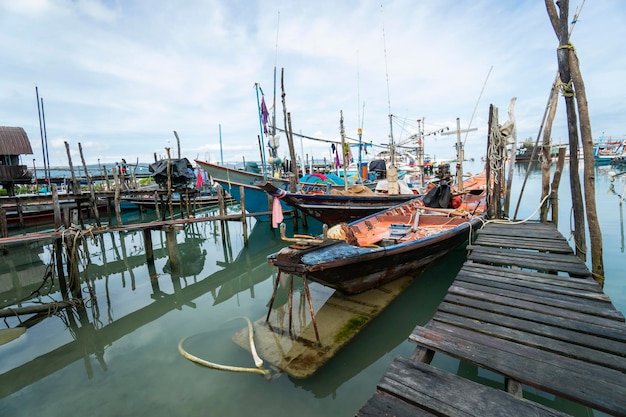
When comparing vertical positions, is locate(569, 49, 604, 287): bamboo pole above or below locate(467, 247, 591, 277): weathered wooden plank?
above

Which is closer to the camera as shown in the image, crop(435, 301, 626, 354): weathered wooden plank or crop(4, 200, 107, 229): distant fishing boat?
crop(435, 301, 626, 354): weathered wooden plank

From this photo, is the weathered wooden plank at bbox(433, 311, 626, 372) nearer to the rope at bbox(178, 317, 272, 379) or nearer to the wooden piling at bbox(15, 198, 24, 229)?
the rope at bbox(178, 317, 272, 379)

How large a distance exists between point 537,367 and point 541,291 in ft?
5.62

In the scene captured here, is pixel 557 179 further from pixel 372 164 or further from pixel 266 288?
pixel 372 164

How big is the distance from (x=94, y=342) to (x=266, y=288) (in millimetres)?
3714

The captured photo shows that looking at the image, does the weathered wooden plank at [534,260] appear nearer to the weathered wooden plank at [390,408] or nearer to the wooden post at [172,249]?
the weathered wooden plank at [390,408]

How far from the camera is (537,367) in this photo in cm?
234

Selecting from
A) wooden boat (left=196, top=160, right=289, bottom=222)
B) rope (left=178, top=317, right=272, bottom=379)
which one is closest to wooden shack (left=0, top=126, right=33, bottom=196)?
wooden boat (left=196, top=160, right=289, bottom=222)

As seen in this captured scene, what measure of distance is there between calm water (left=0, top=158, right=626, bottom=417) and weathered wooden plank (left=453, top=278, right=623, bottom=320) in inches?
47.4

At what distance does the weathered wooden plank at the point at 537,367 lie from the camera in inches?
80.4

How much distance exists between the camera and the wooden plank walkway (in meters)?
2.05

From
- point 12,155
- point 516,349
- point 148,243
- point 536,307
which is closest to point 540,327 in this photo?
point 536,307

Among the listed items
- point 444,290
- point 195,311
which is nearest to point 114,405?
point 195,311

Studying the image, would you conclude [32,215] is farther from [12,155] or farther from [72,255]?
[72,255]
